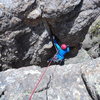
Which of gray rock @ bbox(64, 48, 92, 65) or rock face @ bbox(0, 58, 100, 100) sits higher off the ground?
rock face @ bbox(0, 58, 100, 100)

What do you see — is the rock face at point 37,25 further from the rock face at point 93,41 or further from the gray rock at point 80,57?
the gray rock at point 80,57

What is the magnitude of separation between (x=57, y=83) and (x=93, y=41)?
10.8ft

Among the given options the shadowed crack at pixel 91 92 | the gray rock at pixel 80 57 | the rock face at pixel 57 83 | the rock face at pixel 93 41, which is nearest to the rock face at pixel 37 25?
the rock face at pixel 93 41

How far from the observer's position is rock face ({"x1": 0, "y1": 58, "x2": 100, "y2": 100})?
179 inches

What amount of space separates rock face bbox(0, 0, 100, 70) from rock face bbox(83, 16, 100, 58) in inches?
8.5

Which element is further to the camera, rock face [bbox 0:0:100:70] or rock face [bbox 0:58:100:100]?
rock face [bbox 0:0:100:70]

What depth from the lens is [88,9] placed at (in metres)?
7.18

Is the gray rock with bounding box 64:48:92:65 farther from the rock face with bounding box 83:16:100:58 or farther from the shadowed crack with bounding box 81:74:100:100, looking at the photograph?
the shadowed crack with bounding box 81:74:100:100

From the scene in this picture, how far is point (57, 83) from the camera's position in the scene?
5.02 m

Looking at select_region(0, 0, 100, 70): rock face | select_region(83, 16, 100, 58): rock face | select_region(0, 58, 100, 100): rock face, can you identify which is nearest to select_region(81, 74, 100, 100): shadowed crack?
select_region(0, 58, 100, 100): rock face

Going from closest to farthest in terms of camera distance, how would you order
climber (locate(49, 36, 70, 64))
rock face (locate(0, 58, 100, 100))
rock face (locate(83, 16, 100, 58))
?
rock face (locate(0, 58, 100, 100))
rock face (locate(83, 16, 100, 58))
climber (locate(49, 36, 70, 64))

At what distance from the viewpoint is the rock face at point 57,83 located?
4.54 m

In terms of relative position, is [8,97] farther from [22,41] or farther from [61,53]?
[61,53]

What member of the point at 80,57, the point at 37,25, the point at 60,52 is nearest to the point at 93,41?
the point at 80,57
